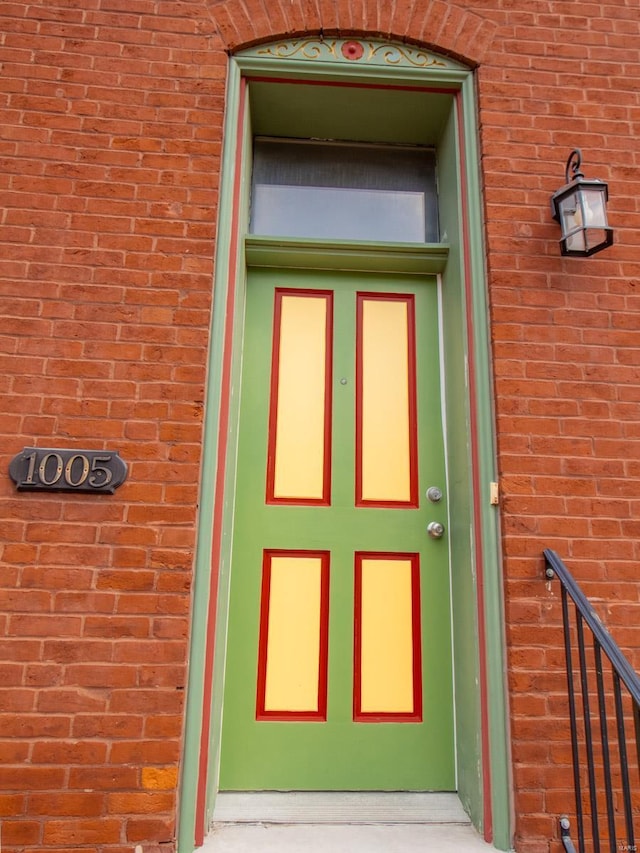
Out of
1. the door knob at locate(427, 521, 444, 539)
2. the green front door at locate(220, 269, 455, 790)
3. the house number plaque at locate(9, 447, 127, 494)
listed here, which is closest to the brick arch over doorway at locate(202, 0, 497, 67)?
the green front door at locate(220, 269, 455, 790)

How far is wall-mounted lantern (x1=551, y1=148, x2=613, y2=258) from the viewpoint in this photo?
2.54 m

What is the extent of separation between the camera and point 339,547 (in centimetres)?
274

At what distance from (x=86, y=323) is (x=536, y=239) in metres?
1.96

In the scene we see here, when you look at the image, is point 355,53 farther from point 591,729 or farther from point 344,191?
point 591,729

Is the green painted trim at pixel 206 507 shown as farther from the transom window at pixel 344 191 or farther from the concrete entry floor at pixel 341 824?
the transom window at pixel 344 191

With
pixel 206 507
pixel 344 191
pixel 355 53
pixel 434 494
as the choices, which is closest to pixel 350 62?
pixel 355 53

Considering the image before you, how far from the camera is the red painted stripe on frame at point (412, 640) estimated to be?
2.61 m

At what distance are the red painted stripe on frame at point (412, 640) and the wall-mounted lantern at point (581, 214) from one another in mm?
1523

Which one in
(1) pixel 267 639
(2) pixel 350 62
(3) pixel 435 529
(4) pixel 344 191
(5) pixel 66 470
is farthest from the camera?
(4) pixel 344 191

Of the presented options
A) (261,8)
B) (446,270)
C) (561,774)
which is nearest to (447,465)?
(446,270)

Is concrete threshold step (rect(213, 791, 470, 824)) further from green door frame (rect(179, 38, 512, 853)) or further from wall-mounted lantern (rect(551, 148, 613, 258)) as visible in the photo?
wall-mounted lantern (rect(551, 148, 613, 258))

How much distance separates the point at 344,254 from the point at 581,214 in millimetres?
1066

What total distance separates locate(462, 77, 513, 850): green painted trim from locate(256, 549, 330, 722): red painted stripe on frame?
0.69m

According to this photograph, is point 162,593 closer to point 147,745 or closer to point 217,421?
point 147,745
